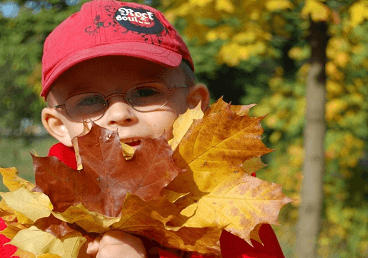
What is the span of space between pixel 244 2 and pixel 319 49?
2.59ft

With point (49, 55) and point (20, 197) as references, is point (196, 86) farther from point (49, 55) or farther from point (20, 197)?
point (20, 197)

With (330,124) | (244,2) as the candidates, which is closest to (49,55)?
(244,2)

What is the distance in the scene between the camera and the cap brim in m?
1.53

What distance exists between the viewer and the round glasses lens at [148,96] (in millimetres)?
1542

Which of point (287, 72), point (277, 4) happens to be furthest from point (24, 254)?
point (287, 72)

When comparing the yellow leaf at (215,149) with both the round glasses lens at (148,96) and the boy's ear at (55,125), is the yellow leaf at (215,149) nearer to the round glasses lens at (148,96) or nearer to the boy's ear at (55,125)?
the round glasses lens at (148,96)

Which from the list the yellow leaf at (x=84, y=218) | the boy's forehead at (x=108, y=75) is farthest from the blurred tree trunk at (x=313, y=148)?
the yellow leaf at (x=84, y=218)

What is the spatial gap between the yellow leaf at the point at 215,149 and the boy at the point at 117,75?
0.28 metres

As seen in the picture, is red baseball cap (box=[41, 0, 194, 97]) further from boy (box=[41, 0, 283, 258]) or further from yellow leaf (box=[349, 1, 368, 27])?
yellow leaf (box=[349, 1, 368, 27])

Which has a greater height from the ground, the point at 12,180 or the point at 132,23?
the point at 132,23

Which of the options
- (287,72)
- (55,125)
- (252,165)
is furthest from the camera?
(287,72)

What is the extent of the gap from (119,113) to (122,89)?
10 cm

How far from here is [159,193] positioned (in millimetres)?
1116

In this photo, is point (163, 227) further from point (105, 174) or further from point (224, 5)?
point (224, 5)
